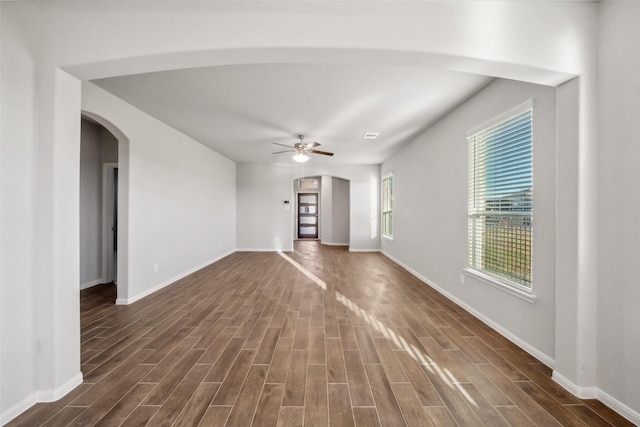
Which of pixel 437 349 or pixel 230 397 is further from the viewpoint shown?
pixel 437 349

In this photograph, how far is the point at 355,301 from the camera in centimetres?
378

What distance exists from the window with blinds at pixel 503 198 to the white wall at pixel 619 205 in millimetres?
621

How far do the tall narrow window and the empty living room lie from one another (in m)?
3.58

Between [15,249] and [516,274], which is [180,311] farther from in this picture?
[516,274]

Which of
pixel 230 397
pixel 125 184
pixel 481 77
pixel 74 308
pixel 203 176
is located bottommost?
pixel 230 397

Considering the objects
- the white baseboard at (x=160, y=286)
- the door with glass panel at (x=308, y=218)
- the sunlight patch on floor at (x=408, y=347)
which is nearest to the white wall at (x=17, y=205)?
the white baseboard at (x=160, y=286)

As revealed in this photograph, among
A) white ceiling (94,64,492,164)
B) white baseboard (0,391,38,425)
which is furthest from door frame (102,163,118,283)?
white baseboard (0,391,38,425)

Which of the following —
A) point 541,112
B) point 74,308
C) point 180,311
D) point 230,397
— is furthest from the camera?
point 180,311

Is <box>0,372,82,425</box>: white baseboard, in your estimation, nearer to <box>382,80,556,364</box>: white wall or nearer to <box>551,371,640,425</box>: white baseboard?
<box>551,371,640,425</box>: white baseboard

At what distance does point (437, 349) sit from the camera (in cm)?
247

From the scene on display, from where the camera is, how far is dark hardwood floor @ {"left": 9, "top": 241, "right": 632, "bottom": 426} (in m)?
1.68

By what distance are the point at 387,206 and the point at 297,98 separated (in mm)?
5036

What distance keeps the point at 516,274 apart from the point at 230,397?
278cm

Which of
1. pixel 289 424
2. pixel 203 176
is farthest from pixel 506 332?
pixel 203 176
